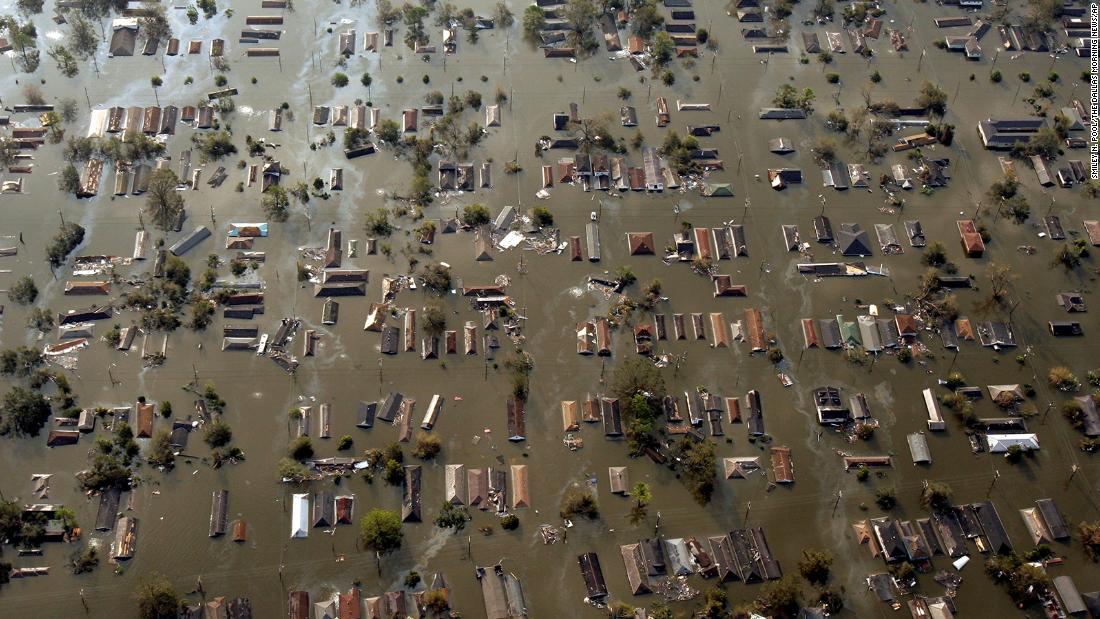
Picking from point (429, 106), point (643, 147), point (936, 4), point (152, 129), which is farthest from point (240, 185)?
point (936, 4)

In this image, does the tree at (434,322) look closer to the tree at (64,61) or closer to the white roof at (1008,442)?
the white roof at (1008,442)

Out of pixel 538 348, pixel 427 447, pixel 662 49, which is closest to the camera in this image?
pixel 427 447

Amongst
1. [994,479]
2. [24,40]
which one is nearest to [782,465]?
[994,479]

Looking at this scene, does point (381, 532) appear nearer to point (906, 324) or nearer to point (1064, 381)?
point (906, 324)

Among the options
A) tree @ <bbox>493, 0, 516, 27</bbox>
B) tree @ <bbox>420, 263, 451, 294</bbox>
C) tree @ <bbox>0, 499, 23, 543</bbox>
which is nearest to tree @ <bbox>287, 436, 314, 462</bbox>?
tree @ <bbox>420, 263, 451, 294</bbox>

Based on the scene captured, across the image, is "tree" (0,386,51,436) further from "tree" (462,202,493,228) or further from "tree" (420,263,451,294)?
"tree" (462,202,493,228)

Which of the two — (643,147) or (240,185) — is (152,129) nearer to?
(240,185)
